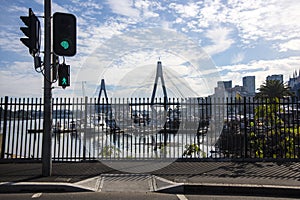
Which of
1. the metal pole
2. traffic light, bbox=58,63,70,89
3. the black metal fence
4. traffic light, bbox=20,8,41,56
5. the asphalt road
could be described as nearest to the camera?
the asphalt road

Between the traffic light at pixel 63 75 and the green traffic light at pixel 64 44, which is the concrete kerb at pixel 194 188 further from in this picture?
the green traffic light at pixel 64 44

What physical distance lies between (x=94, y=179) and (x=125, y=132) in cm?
376

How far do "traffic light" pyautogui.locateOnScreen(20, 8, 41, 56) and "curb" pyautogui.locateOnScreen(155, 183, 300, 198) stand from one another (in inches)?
172

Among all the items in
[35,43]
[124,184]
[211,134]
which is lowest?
[124,184]

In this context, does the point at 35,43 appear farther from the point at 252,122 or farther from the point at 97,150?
the point at 252,122

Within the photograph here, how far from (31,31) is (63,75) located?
129cm

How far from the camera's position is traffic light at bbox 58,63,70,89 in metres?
7.58

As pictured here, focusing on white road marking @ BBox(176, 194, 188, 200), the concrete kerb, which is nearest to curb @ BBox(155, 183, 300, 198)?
the concrete kerb

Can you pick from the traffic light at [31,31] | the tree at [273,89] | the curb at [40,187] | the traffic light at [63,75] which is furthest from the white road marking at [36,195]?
the tree at [273,89]

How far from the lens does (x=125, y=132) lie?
10.9 m

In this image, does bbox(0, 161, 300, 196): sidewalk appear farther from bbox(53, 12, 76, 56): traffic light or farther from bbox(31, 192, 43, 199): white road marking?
bbox(53, 12, 76, 56): traffic light

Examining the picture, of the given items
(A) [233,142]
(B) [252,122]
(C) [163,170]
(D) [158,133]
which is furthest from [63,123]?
(B) [252,122]

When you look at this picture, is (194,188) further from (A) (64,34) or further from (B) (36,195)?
(A) (64,34)

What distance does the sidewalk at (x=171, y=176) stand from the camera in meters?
6.62
